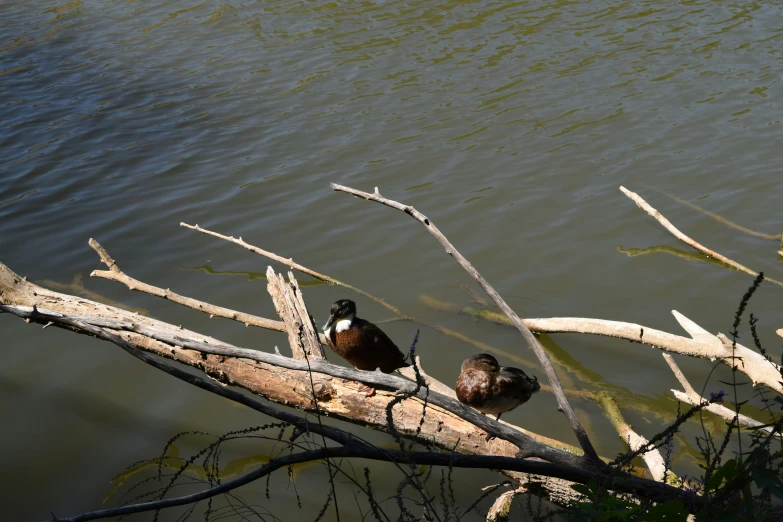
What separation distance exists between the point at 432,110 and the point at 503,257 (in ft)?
11.3

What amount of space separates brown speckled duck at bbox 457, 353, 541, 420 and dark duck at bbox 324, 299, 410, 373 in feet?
1.55

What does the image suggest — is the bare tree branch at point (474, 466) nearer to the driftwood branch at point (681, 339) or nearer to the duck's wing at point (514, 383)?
the duck's wing at point (514, 383)

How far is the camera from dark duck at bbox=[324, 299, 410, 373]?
12.3ft

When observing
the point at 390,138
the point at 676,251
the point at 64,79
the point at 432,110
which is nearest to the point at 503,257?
the point at 676,251

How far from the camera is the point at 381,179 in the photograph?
7473mm

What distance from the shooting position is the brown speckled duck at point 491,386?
3477 millimetres

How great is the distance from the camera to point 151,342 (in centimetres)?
391

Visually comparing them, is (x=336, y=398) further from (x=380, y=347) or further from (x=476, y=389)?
(x=476, y=389)

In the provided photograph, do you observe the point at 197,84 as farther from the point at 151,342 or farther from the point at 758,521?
the point at 758,521

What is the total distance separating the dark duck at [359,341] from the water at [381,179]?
698 millimetres

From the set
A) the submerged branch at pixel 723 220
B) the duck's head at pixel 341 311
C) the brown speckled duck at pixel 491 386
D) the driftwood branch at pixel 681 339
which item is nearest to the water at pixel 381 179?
the submerged branch at pixel 723 220

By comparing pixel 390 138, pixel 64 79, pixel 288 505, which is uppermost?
pixel 64 79

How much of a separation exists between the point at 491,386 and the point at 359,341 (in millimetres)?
764

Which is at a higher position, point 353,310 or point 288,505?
point 353,310
